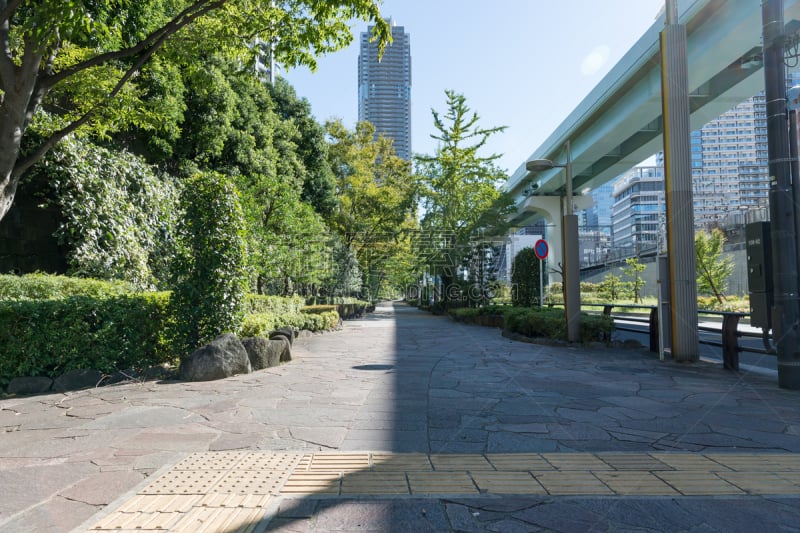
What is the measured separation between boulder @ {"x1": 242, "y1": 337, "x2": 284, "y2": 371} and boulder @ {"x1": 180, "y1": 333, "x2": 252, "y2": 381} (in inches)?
16.5

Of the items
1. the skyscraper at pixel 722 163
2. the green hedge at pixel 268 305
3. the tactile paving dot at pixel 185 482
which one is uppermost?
the skyscraper at pixel 722 163

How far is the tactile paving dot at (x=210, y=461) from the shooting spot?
11.6 ft

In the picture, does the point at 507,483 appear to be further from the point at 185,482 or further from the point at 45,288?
the point at 45,288

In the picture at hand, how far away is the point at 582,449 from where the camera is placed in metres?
3.97

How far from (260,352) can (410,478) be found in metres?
5.52

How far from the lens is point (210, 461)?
3670 millimetres

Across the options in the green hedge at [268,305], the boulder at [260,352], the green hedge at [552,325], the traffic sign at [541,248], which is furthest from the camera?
the traffic sign at [541,248]

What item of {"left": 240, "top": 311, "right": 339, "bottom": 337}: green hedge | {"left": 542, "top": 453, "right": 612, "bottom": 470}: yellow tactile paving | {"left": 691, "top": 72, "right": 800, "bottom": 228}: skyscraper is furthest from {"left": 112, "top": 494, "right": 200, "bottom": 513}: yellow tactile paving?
{"left": 691, "top": 72, "right": 800, "bottom": 228}: skyscraper

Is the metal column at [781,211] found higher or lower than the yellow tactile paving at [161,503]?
higher

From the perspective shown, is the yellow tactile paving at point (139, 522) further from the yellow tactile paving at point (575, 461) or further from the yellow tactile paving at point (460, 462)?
the yellow tactile paving at point (575, 461)

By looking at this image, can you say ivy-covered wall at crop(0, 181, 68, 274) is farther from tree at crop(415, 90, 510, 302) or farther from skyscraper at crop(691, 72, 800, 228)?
skyscraper at crop(691, 72, 800, 228)

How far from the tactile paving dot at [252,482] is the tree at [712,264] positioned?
31.9m

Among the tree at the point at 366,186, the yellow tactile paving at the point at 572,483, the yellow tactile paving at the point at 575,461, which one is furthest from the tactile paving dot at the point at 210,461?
the tree at the point at 366,186

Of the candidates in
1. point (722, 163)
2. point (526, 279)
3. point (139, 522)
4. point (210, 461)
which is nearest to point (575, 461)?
point (210, 461)
